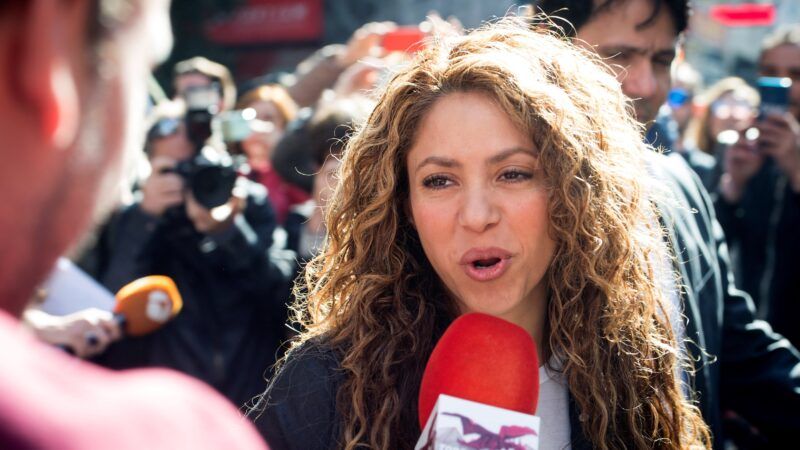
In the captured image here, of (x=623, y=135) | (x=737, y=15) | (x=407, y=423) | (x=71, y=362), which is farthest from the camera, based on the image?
(x=737, y=15)

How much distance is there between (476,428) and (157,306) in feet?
5.64

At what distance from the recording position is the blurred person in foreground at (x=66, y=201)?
0.54m

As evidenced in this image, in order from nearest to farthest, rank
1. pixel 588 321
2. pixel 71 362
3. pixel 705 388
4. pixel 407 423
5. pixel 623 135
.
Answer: pixel 71 362
pixel 407 423
pixel 588 321
pixel 623 135
pixel 705 388

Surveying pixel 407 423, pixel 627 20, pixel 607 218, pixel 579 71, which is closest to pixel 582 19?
pixel 627 20

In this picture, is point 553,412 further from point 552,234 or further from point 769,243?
point 769,243

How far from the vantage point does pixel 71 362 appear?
60cm

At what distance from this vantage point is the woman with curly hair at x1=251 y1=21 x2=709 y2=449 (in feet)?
5.95

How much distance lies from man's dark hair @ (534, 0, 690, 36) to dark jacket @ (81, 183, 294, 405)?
1462 millimetres

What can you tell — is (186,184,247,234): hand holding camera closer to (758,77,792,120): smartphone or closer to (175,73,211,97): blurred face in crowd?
(175,73,211,97): blurred face in crowd

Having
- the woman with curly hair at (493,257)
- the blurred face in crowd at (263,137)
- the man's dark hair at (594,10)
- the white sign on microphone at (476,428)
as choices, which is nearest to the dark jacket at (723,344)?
the woman with curly hair at (493,257)

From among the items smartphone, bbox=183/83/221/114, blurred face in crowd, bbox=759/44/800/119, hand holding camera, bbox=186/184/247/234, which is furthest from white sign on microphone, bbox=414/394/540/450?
blurred face in crowd, bbox=759/44/800/119

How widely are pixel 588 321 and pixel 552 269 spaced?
0.14 m

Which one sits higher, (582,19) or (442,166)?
(582,19)

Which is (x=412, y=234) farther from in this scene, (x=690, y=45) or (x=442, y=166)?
(x=690, y=45)
